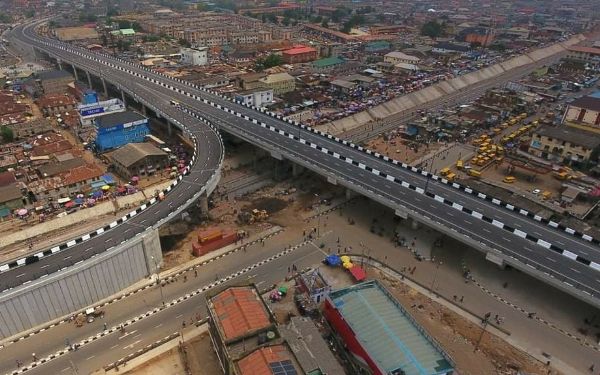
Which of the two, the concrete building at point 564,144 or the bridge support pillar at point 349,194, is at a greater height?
the concrete building at point 564,144

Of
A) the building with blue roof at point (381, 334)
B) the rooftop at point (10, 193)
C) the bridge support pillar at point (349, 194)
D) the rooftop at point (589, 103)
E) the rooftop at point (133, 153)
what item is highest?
the rooftop at point (589, 103)

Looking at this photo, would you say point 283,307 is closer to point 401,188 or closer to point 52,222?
point 401,188

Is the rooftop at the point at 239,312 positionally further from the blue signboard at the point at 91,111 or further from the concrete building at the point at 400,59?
the concrete building at the point at 400,59


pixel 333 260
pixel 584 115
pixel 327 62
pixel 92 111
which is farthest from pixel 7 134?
pixel 584 115

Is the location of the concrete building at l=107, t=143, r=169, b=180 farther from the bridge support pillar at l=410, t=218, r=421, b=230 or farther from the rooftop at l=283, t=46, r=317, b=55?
the rooftop at l=283, t=46, r=317, b=55

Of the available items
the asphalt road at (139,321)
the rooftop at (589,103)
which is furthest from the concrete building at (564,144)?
the asphalt road at (139,321)

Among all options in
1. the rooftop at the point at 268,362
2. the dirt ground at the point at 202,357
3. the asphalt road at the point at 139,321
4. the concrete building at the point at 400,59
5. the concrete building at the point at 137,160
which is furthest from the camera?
the concrete building at the point at 400,59

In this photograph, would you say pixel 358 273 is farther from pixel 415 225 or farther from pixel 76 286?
pixel 76 286
